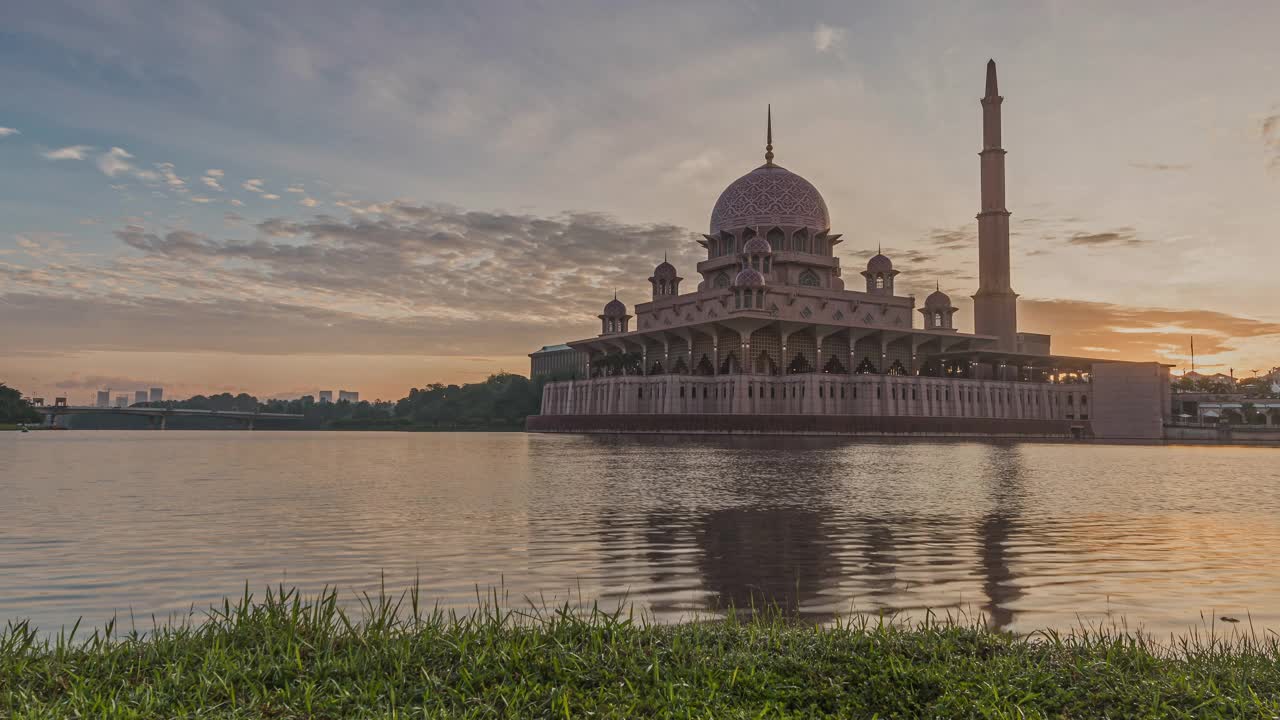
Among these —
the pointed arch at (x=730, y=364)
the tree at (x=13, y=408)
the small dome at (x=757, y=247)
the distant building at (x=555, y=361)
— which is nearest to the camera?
the pointed arch at (x=730, y=364)

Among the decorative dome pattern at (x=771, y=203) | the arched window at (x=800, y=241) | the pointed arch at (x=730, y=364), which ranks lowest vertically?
the pointed arch at (x=730, y=364)

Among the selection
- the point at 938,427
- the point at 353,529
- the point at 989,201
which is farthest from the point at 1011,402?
the point at 353,529

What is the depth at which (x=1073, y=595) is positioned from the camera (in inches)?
Answer: 336

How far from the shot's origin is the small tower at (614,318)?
9106 centimetres

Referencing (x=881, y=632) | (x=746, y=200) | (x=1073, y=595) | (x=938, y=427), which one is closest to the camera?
(x=881, y=632)

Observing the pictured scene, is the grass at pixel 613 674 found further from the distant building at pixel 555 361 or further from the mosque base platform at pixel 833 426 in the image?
the distant building at pixel 555 361

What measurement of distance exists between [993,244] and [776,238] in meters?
20.7

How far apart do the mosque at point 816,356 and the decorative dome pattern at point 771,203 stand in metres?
0.17

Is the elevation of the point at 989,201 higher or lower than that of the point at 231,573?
higher

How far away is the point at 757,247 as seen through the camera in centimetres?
7950

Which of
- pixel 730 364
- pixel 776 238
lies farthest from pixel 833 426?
pixel 776 238

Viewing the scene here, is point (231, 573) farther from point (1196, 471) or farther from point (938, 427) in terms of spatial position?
point (938, 427)

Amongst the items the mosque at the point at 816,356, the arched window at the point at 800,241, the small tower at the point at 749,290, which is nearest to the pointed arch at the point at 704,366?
the mosque at the point at 816,356

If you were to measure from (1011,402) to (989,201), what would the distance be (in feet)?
63.3
